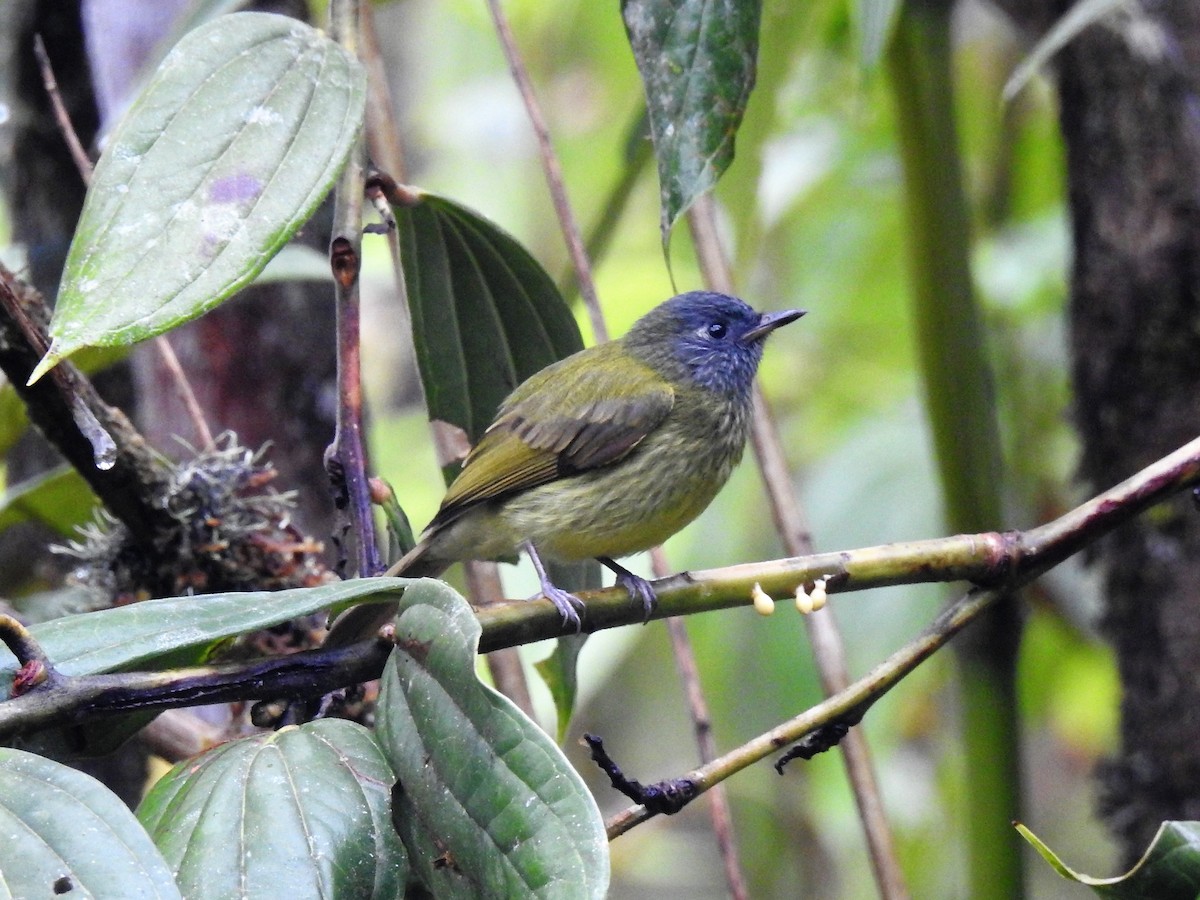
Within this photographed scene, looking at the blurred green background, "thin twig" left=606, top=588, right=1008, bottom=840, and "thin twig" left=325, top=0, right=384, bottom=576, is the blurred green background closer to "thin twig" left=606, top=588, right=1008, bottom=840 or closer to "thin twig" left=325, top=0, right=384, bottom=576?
"thin twig" left=325, top=0, right=384, bottom=576

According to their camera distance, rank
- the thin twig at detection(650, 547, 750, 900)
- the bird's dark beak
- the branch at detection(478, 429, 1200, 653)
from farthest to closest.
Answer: the bird's dark beak
the thin twig at detection(650, 547, 750, 900)
the branch at detection(478, 429, 1200, 653)

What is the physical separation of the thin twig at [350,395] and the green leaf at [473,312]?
0.29 meters

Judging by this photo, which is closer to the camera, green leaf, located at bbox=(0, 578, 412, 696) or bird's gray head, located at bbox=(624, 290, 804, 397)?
green leaf, located at bbox=(0, 578, 412, 696)

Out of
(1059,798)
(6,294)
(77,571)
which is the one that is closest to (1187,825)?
(6,294)

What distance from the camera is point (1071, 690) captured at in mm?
4145

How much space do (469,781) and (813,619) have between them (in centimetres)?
113

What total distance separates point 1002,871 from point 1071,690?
6.46 ft

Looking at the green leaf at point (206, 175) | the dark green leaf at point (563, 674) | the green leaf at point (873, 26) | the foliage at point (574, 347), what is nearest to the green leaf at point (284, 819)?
the foliage at point (574, 347)

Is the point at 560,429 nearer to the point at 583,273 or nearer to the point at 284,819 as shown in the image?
the point at 583,273

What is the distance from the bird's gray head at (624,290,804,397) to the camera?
2789mm

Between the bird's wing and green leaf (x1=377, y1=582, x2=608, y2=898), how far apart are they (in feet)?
3.35

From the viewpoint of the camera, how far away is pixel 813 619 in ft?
7.30

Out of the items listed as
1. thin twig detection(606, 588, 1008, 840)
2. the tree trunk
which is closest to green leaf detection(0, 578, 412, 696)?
thin twig detection(606, 588, 1008, 840)

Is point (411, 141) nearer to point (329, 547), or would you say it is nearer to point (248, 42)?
point (329, 547)
